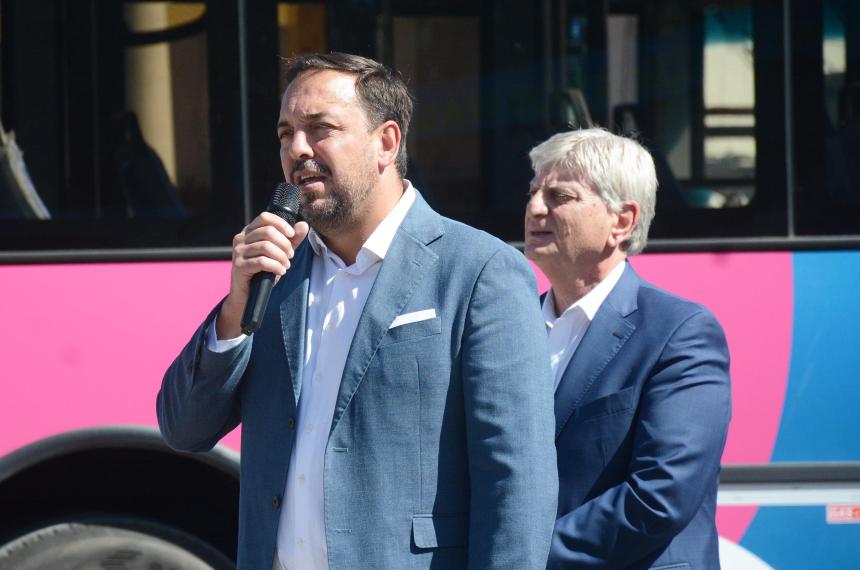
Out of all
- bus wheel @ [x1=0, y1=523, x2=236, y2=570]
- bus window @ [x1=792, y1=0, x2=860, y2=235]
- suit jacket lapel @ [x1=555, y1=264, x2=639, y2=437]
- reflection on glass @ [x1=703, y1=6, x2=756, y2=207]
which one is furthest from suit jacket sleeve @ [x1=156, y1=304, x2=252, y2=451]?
bus window @ [x1=792, y1=0, x2=860, y2=235]

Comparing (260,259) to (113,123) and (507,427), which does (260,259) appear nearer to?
(507,427)

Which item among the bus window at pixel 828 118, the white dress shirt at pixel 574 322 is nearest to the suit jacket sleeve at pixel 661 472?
the white dress shirt at pixel 574 322

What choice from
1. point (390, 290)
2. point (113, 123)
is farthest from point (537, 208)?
point (113, 123)

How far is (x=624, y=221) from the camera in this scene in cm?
280

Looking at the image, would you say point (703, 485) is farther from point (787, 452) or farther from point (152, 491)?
point (152, 491)

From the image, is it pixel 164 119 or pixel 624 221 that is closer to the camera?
pixel 624 221

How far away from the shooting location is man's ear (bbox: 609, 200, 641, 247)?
2.79m

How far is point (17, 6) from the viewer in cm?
397

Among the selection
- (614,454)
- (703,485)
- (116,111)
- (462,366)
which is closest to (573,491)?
(614,454)

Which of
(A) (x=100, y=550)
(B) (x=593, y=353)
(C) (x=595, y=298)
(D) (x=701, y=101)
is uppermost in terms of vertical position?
(D) (x=701, y=101)

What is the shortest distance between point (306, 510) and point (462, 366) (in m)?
0.38

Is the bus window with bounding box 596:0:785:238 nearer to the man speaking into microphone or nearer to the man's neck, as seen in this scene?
the man's neck

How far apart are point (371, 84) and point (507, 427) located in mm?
711

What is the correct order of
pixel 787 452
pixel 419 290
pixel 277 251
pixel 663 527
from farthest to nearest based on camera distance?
1. pixel 787 452
2. pixel 663 527
3. pixel 419 290
4. pixel 277 251
